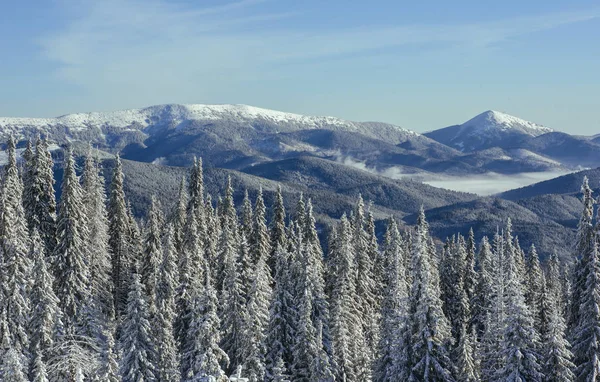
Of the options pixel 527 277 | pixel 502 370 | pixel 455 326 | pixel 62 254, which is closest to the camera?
pixel 502 370

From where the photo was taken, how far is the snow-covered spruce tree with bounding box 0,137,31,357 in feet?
144

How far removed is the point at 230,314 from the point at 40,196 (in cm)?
2317

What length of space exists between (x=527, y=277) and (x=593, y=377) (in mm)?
43366

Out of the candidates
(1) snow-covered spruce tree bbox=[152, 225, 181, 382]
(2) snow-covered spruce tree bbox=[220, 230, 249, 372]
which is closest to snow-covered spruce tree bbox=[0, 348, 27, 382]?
(1) snow-covered spruce tree bbox=[152, 225, 181, 382]

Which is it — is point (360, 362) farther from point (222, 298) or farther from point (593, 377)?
point (593, 377)

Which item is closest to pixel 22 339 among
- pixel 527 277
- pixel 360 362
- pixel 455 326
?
pixel 360 362

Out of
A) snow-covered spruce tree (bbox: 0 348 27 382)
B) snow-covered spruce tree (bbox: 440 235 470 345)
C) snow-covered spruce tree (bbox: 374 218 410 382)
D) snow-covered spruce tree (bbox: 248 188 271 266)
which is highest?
snow-covered spruce tree (bbox: 248 188 271 266)

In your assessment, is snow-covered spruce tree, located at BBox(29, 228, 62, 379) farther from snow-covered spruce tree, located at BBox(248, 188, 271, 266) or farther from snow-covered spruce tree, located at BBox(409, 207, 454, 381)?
snow-covered spruce tree, located at BBox(248, 188, 271, 266)

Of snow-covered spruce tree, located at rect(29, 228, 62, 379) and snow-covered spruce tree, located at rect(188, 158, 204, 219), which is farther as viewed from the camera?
snow-covered spruce tree, located at rect(188, 158, 204, 219)

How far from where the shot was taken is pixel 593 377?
42.6 metres

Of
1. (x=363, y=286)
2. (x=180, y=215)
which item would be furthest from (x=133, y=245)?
(x=363, y=286)

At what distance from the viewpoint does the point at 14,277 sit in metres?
44.5

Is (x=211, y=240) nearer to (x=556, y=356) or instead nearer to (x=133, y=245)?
(x=133, y=245)

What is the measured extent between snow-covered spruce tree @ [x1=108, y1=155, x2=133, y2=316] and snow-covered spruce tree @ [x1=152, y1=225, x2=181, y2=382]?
17.3 meters
